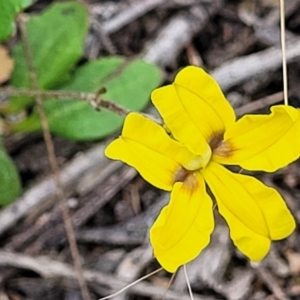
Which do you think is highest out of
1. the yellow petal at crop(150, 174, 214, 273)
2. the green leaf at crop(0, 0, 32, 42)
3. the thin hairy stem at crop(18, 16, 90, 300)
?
the green leaf at crop(0, 0, 32, 42)

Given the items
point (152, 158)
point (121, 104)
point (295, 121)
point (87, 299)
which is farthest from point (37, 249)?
point (295, 121)

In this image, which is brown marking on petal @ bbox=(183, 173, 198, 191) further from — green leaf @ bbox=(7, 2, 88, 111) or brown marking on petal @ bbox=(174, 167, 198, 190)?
green leaf @ bbox=(7, 2, 88, 111)

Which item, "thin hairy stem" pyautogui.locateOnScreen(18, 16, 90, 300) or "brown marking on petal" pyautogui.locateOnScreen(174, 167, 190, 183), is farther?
"thin hairy stem" pyautogui.locateOnScreen(18, 16, 90, 300)

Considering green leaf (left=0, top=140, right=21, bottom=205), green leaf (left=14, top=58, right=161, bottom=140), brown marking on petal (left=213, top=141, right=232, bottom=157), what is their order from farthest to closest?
green leaf (left=14, top=58, right=161, bottom=140)
green leaf (left=0, top=140, right=21, bottom=205)
brown marking on petal (left=213, top=141, right=232, bottom=157)

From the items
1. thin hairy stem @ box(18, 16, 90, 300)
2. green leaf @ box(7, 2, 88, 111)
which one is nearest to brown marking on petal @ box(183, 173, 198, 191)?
thin hairy stem @ box(18, 16, 90, 300)

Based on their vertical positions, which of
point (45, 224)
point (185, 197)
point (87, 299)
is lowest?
point (87, 299)

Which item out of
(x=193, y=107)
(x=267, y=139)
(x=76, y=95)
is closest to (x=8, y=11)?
(x=76, y=95)

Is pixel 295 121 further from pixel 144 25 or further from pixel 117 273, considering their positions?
pixel 144 25
